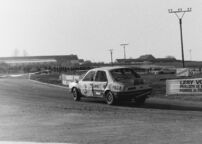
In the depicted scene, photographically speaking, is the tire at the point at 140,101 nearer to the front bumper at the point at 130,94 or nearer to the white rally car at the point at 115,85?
the white rally car at the point at 115,85

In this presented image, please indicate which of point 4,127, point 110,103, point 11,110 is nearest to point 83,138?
point 4,127

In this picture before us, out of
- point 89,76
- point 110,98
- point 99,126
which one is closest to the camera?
point 99,126

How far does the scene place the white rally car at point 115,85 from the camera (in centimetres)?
1466

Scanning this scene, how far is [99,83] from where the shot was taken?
1575cm

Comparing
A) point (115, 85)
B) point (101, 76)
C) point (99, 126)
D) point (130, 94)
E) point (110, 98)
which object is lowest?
point (99, 126)

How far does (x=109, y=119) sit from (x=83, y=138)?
2.81 metres

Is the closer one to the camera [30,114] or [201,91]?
[30,114]

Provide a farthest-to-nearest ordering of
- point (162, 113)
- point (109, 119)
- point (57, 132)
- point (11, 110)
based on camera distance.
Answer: point (11, 110) < point (162, 113) < point (109, 119) < point (57, 132)

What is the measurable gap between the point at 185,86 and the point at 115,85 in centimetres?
528

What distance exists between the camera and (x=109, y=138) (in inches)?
311

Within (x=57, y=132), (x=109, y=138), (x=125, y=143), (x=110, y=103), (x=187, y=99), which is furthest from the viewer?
(x=187, y=99)

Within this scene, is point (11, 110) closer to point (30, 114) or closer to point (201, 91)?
point (30, 114)

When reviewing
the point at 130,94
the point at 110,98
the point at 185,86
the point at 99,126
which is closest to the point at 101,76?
the point at 110,98

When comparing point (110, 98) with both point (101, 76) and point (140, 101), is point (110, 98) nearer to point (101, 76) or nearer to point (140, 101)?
point (101, 76)
